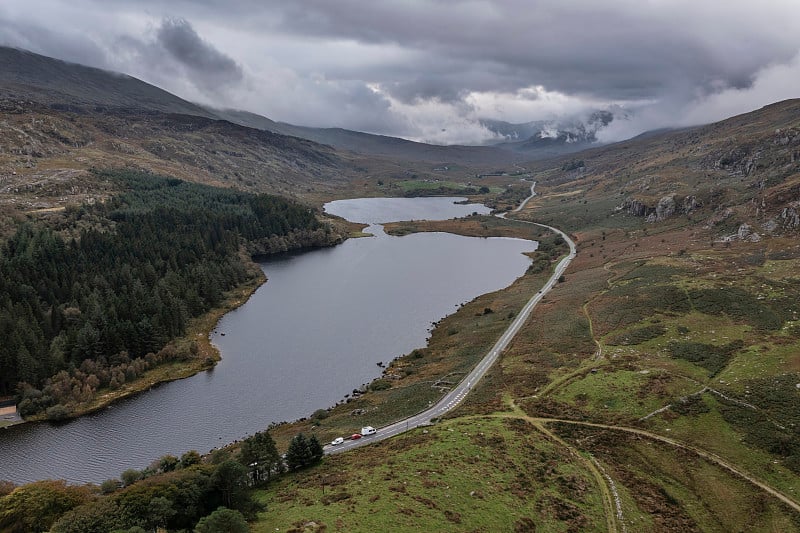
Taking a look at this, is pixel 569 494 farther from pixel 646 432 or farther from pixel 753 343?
pixel 753 343

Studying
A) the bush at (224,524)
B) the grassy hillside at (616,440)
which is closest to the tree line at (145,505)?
the bush at (224,524)

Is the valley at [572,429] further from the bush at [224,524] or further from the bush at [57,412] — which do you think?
the bush at [224,524]

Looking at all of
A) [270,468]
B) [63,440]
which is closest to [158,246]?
[63,440]

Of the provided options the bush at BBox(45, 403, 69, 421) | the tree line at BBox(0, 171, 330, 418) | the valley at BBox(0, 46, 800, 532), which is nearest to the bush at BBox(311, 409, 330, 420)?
the valley at BBox(0, 46, 800, 532)

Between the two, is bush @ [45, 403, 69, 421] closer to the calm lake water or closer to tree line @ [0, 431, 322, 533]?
the calm lake water

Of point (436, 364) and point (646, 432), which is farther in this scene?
point (436, 364)

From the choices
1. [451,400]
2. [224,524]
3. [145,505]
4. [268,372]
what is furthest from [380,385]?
[224,524]
